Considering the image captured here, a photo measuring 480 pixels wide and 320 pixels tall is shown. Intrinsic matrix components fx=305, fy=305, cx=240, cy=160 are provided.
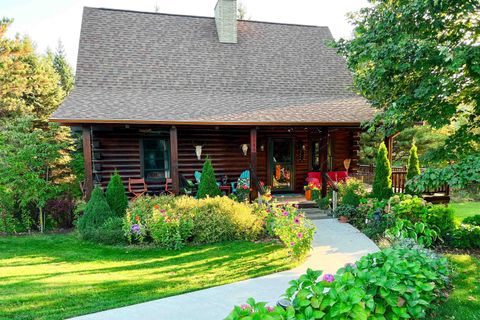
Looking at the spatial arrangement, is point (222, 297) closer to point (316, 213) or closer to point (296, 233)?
point (296, 233)

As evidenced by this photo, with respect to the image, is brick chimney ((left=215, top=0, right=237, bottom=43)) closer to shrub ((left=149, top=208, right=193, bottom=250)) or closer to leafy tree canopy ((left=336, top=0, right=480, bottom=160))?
leafy tree canopy ((left=336, top=0, right=480, bottom=160))

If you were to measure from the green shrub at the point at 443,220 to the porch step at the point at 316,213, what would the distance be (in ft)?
10.6

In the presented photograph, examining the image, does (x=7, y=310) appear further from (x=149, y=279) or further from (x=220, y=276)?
(x=220, y=276)

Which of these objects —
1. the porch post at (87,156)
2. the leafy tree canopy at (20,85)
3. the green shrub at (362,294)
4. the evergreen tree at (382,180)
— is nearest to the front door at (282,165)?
the evergreen tree at (382,180)

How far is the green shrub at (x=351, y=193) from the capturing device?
947 centimetres

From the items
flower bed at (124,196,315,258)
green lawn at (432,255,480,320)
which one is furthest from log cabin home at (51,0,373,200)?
green lawn at (432,255,480,320)

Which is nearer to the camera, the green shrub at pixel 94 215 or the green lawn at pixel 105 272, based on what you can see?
the green lawn at pixel 105 272

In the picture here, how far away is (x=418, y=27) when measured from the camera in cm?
631

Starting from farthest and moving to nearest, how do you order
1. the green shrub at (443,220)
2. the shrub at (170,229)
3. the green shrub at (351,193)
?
the green shrub at (351,193)
the shrub at (170,229)
the green shrub at (443,220)

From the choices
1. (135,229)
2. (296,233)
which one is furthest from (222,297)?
(135,229)

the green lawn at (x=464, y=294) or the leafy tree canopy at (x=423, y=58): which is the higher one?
the leafy tree canopy at (x=423, y=58)

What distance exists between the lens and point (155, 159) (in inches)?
451

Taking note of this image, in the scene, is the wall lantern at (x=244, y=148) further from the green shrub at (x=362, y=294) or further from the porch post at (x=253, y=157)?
the green shrub at (x=362, y=294)

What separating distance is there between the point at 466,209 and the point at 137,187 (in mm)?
13847
